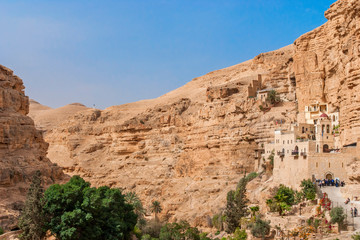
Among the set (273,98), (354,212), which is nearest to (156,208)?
(273,98)

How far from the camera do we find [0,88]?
4475 centimetres

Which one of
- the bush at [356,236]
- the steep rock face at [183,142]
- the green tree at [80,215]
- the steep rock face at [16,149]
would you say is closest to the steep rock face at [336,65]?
the steep rock face at [183,142]

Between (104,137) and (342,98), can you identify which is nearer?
(342,98)

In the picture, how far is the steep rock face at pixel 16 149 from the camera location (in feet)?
130

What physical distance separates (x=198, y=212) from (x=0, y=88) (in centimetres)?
2311

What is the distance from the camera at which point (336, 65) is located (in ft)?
173

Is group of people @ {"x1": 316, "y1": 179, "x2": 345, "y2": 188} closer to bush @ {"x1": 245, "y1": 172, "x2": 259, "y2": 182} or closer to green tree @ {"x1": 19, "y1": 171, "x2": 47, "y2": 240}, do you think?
bush @ {"x1": 245, "y1": 172, "x2": 259, "y2": 182}

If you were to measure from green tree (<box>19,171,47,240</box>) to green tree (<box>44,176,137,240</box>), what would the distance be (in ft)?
1.54

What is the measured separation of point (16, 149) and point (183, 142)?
2841 cm

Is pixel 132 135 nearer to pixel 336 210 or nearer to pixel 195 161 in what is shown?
pixel 195 161

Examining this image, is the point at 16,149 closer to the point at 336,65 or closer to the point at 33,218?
A: the point at 33,218

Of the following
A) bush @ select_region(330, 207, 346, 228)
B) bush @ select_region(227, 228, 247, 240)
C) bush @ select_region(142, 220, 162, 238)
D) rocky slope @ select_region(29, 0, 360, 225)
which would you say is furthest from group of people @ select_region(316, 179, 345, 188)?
bush @ select_region(142, 220, 162, 238)

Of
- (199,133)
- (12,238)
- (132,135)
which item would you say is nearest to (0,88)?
(12,238)

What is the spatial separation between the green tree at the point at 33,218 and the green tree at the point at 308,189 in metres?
17.9
